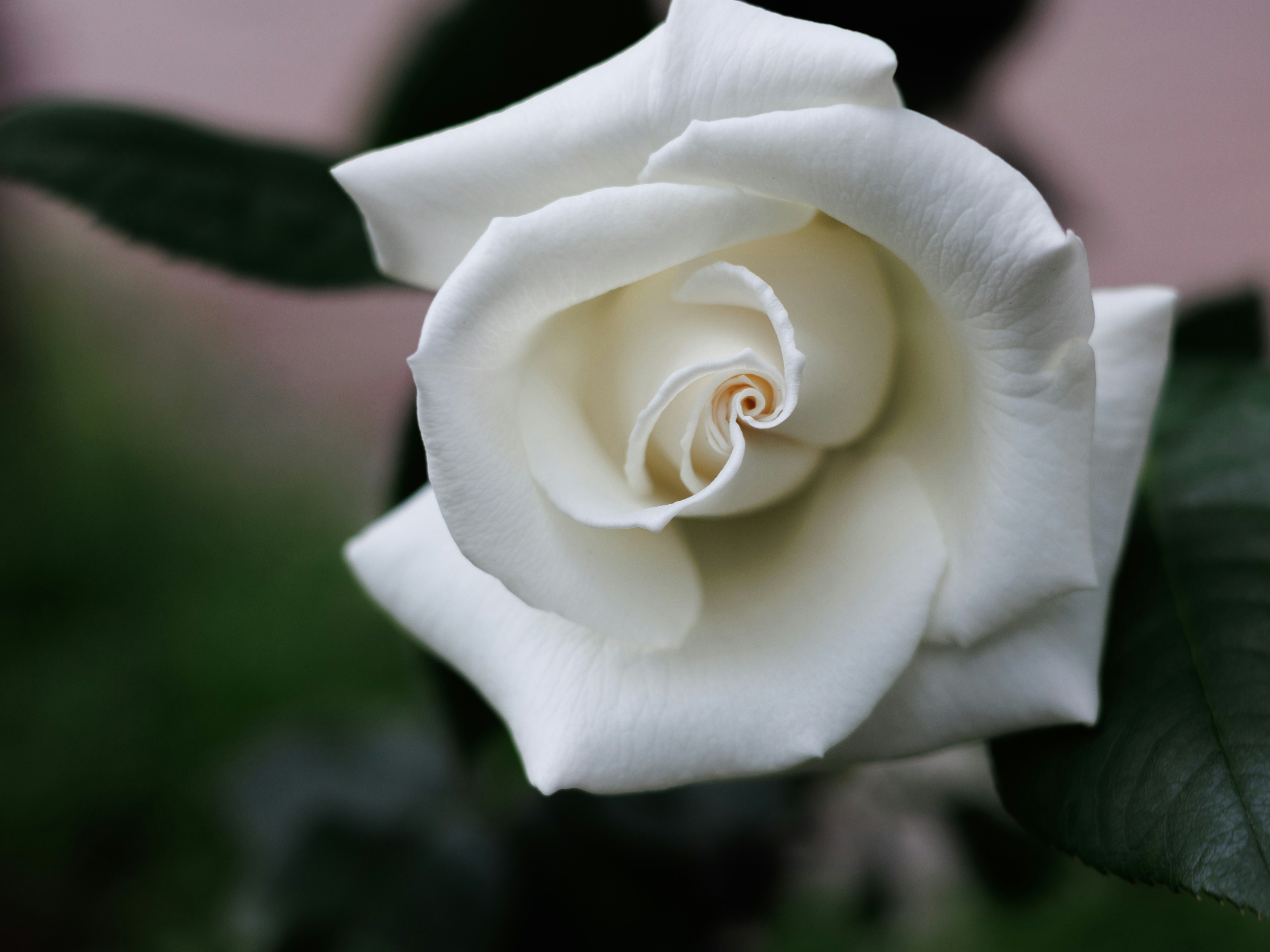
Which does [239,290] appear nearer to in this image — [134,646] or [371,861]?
[134,646]

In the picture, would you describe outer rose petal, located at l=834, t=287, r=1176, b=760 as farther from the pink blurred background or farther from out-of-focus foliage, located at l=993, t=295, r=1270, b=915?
the pink blurred background

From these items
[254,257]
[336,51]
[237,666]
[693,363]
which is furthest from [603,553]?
[336,51]

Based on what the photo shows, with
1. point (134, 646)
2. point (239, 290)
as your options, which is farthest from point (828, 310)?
point (239, 290)

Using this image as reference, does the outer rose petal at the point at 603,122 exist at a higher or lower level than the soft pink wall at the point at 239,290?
higher

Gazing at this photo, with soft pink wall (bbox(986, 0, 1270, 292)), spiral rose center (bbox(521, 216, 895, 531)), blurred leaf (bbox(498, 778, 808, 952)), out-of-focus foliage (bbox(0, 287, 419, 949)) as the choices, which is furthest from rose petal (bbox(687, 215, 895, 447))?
soft pink wall (bbox(986, 0, 1270, 292))

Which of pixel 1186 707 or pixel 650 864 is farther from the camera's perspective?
pixel 650 864

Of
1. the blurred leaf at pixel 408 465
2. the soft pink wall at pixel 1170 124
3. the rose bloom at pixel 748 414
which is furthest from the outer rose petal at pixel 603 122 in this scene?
the soft pink wall at pixel 1170 124

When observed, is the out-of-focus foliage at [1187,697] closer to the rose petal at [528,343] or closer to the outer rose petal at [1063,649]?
the outer rose petal at [1063,649]
